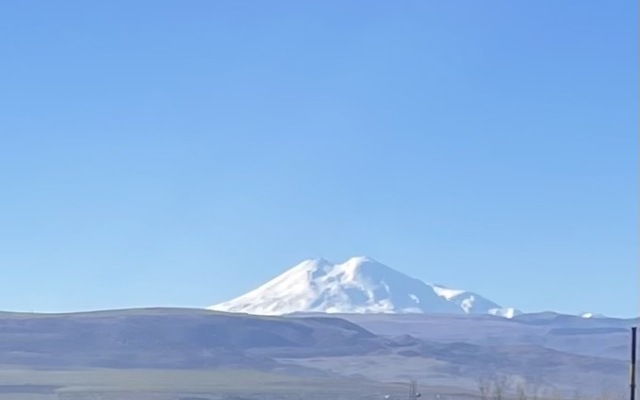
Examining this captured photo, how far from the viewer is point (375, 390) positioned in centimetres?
8781

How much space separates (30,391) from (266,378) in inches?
948

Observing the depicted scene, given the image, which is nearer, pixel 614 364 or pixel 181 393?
pixel 181 393

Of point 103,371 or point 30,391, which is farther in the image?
point 103,371

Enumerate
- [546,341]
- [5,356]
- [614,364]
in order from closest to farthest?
[5,356] < [614,364] < [546,341]

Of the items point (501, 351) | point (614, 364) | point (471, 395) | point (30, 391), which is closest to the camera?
point (30, 391)

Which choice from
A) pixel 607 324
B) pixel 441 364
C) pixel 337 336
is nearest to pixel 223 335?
pixel 337 336

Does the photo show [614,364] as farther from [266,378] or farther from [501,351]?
[266,378]

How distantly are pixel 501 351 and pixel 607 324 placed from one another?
7068 centimetres

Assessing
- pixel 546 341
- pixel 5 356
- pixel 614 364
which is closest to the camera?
pixel 5 356

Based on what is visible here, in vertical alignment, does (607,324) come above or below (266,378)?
above

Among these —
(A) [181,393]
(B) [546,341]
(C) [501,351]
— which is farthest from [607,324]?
(A) [181,393]

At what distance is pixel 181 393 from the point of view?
262 feet

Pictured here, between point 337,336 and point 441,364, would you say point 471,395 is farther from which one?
point 337,336

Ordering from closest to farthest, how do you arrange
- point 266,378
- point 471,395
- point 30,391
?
point 30,391
point 471,395
point 266,378
